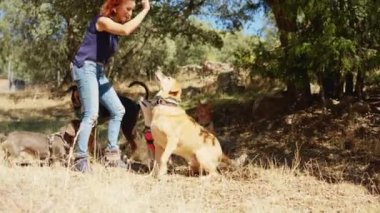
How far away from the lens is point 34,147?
7.31 meters

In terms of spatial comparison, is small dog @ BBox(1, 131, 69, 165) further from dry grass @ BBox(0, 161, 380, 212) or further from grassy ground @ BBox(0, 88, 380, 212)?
dry grass @ BBox(0, 161, 380, 212)

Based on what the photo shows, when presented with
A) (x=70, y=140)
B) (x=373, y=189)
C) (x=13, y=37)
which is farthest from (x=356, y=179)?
(x=13, y=37)

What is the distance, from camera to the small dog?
7195mm

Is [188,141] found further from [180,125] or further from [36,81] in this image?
[36,81]

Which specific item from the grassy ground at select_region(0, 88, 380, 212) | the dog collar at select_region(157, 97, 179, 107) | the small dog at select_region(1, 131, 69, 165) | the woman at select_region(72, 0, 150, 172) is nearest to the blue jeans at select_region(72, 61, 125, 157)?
the woman at select_region(72, 0, 150, 172)

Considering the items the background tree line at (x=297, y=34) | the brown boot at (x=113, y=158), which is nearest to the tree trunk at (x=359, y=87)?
the background tree line at (x=297, y=34)

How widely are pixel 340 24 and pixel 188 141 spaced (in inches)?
127

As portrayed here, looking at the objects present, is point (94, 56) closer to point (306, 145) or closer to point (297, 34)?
point (297, 34)

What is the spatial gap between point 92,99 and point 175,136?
997mm

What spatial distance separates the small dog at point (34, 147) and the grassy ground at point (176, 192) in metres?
0.54

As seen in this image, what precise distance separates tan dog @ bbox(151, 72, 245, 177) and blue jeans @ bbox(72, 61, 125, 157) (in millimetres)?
467

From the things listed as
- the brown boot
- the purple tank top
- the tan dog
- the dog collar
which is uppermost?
the purple tank top

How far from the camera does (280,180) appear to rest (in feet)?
21.7

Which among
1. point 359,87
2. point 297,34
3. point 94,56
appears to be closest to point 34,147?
point 94,56
